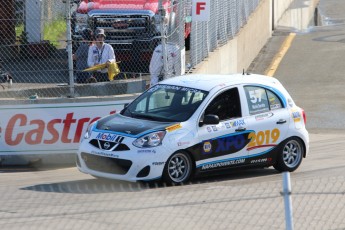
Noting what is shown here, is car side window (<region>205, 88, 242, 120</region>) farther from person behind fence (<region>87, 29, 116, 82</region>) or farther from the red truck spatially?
the red truck

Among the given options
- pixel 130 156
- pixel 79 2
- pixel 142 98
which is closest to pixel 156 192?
pixel 130 156

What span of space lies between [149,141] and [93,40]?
628 cm

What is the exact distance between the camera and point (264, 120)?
44.7ft

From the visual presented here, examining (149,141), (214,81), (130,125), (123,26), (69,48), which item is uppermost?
(69,48)

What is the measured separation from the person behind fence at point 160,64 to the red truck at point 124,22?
2.58m

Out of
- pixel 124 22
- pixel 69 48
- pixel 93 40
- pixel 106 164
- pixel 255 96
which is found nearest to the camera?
pixel 106 164

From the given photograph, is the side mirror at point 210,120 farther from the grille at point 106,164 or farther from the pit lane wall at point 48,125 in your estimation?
the pit lane wall at point 48,125

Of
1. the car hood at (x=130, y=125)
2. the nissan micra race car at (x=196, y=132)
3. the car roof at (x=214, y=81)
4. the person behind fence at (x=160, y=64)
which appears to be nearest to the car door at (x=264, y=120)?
the nissan micra race car at (x=196, y=132)

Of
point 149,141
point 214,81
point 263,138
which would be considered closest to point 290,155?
point 263,138

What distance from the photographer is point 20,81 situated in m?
16.5

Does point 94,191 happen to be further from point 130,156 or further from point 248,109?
point 248,109

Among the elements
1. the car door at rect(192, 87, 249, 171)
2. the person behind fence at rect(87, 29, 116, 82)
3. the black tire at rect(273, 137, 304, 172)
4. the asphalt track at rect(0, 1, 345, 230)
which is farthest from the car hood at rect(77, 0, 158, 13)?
the car door at rect(192, 87, 249, 171)

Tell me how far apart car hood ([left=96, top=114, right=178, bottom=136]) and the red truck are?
6.00 m

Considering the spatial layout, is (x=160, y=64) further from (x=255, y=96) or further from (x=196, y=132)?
(x=196, y=132)
